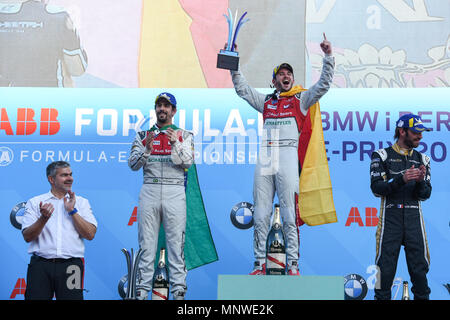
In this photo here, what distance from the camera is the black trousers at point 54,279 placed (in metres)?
3.76

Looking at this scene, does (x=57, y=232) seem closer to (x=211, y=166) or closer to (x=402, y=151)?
(x=211, y=166)

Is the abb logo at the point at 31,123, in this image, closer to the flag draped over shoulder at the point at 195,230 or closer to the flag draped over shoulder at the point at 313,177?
the flag draped over shoulder at the point at 195,230

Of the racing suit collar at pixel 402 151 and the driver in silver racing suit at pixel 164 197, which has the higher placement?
the racing suit collar at pixel 402 151

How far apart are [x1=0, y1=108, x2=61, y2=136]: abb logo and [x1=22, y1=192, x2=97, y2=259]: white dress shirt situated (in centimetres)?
167

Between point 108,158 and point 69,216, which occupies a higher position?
point 108,158

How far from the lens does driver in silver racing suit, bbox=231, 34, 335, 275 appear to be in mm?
4375

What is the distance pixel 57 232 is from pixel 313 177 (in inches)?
72.6

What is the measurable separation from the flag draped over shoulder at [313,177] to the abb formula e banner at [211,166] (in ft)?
2.77

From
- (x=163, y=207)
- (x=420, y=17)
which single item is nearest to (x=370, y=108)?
(x=420, y=17)

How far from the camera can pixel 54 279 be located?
3816mm

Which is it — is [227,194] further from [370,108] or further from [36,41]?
[36,41]

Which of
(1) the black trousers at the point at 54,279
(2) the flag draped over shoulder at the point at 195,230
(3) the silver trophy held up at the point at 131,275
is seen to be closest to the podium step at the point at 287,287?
(3) the silver trophy held up at the point at 131,275

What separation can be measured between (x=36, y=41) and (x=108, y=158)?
4.15 ft

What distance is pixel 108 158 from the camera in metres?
5.62
